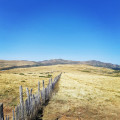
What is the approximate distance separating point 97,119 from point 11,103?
23.0 feet

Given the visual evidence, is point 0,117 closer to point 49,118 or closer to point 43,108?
point 49,118

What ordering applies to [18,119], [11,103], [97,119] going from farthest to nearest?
[11,103] → [97,119] → [18,119]

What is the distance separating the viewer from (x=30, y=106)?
22.1 feet

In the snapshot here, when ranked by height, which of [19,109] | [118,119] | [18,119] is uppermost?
[19,109]

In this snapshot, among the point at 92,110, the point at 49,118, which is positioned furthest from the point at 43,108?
the point at 92,110

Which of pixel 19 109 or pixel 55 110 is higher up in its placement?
pixel 19 109

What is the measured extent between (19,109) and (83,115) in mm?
5137

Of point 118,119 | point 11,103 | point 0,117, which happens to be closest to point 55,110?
point 11,103

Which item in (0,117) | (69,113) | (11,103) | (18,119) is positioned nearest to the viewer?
(0,117)

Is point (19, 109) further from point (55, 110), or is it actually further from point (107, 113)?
point (107, 113)

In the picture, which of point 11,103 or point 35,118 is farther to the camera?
point 11,103

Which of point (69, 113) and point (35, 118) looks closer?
point (35, 118)

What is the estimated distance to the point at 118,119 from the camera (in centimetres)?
831

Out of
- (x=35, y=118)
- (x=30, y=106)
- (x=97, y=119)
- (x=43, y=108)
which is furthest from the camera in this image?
(x=43, y=108)
